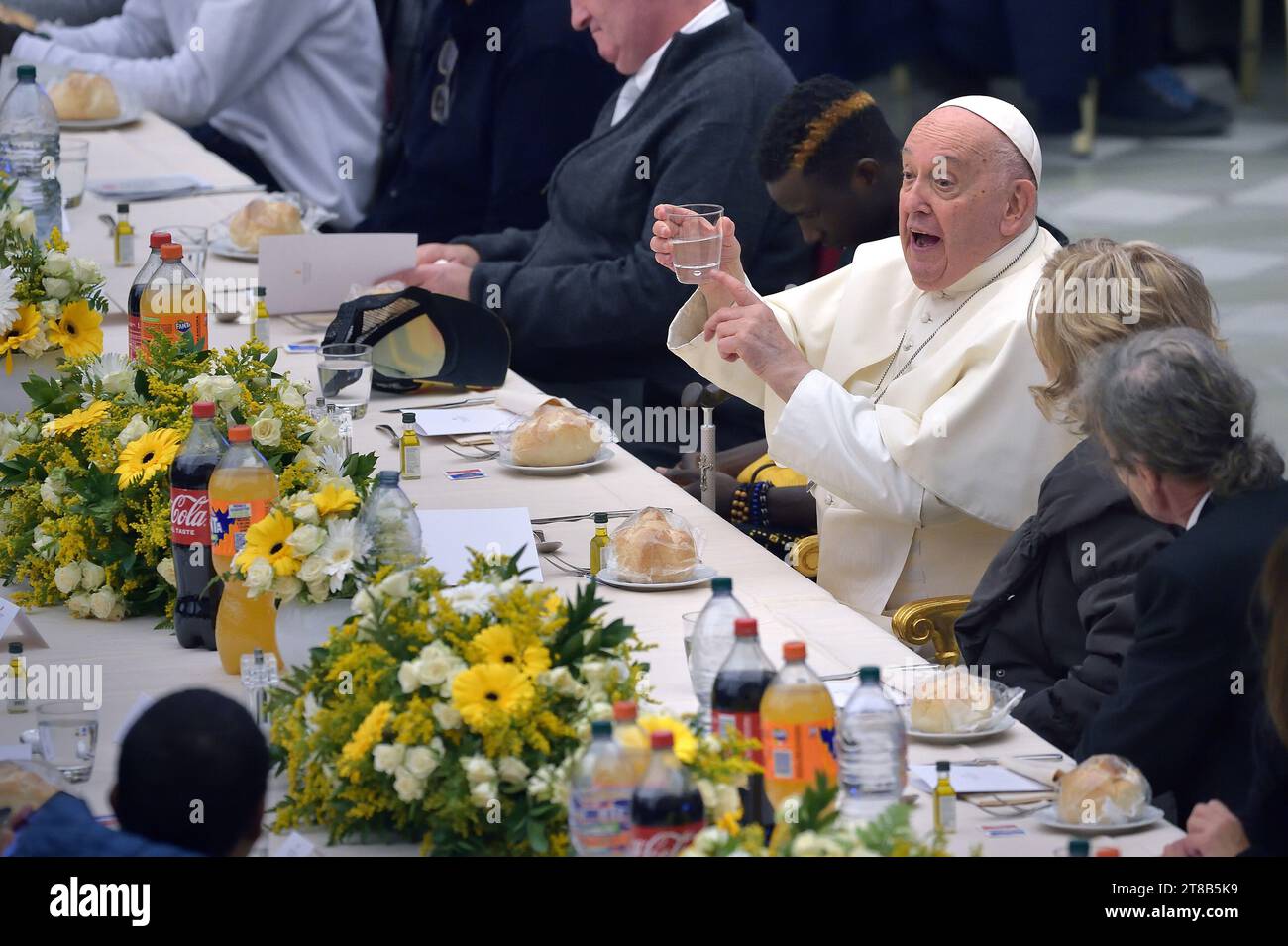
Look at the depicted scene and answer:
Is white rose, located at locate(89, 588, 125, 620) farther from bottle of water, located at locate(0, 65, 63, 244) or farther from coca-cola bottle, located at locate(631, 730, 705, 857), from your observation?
bottle of water, located at locate(0, 65, 63, 244)

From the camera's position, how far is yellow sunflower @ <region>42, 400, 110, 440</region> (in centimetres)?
289

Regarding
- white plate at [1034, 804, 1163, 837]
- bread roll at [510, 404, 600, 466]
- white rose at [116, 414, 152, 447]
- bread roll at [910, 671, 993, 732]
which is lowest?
white plate at [1034, 804, 1163, 837]

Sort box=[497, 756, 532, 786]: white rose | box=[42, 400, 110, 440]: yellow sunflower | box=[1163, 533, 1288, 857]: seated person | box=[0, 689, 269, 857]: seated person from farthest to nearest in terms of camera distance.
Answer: box=[42, 400, 110, 440]: yellow sunflower < box=[1163, 533, 1288, 857]: seated person < box=[497, 756, 532, 786]: white rose < box=[0, 689, 269, 857]: seated person

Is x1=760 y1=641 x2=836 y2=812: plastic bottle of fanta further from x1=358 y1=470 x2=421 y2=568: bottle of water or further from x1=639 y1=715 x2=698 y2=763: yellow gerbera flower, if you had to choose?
x1=358 y1=470 x2=421 y2=568: bottle of water

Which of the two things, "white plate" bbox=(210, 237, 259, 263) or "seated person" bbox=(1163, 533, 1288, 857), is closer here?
"seated person" bbox=(1163, 533, 1288, 857)

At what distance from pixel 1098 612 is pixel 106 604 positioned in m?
1.49

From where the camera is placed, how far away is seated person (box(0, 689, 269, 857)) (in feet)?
5.63

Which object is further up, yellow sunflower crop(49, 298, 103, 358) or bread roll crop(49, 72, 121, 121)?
bread roll crop(49, 72, 121, 121)

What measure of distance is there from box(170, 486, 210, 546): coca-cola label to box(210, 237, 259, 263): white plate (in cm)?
264

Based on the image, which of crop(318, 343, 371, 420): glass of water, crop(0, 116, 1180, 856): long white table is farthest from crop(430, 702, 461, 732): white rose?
crop(318, 343, 371, 420): glass of water

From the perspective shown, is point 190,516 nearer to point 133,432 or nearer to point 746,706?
point 133,432

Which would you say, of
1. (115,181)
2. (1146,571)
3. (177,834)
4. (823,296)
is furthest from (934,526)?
(115,181)

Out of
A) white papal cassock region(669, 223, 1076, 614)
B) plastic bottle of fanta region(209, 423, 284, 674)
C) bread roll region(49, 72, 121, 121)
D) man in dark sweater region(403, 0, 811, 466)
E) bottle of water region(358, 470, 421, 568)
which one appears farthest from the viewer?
bread roll region(49, 72, 121, 121)
